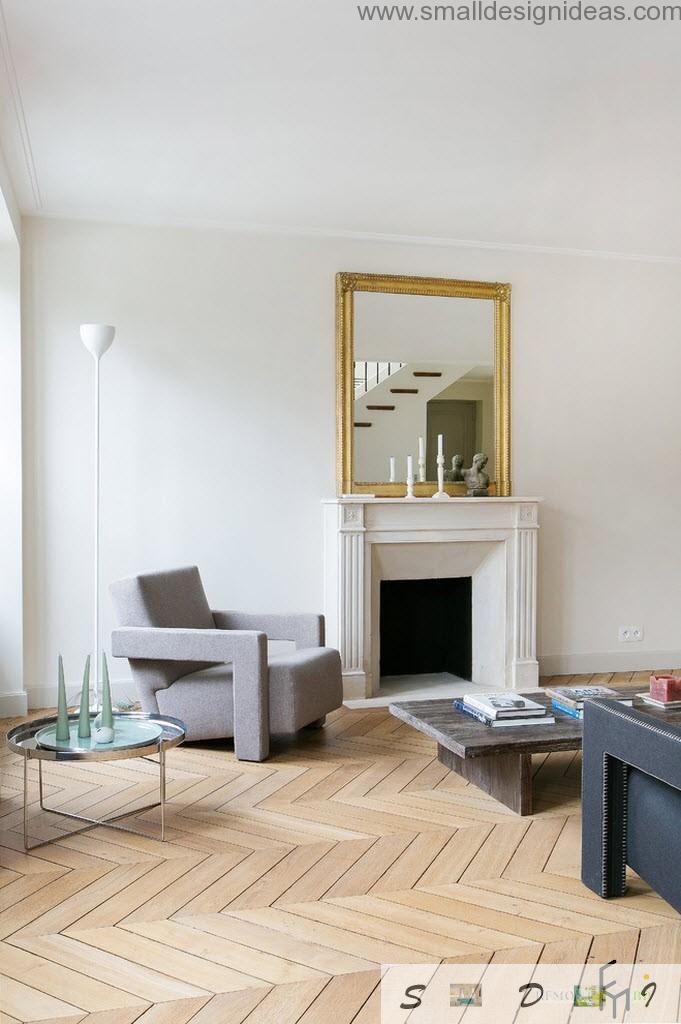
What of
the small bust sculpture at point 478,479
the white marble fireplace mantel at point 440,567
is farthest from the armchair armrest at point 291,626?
the small bust sculpture at point 478,479

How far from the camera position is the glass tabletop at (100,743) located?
2775 millimetres

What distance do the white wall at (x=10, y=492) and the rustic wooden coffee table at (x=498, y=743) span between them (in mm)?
2119

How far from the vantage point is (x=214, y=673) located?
395cm

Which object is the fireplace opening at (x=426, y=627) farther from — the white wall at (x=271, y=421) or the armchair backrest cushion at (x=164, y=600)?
the armchair backrest cushion at (x=164, y=600)

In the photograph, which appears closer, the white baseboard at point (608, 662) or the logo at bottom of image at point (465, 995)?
the logo at bottom of image at point (465, 995)

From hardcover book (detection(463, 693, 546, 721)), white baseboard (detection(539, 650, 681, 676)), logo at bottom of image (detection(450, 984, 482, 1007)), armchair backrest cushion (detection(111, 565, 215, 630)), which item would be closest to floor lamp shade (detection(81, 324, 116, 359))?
armchair backrest cushion (detection(111, 565, 215, 630))

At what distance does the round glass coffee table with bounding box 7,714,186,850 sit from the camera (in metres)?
2.78

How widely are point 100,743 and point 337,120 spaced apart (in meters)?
2.51

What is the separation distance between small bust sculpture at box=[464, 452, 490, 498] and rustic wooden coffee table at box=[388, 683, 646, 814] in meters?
1.92

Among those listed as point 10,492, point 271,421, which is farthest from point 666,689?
point 10,492

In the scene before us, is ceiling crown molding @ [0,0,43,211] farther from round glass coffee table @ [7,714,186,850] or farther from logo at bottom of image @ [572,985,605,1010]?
logo at bottom of image @ [572,985,605,1010]

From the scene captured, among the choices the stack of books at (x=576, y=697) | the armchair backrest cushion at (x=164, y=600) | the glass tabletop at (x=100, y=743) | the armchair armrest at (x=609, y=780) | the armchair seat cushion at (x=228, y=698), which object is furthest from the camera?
the armchair backrest cushion at (x=164, y=600)

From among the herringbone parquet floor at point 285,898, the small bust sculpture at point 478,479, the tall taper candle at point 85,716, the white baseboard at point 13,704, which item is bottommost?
the herringbone parquet floor at point 285,898

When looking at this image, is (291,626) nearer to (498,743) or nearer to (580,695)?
(580,695)
